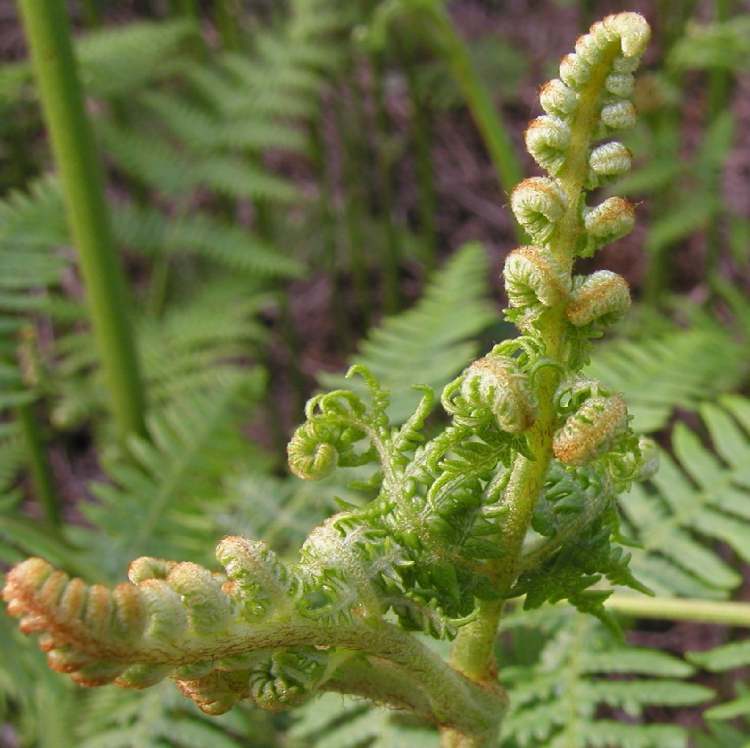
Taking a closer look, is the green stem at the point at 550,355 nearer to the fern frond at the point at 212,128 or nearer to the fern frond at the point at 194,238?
the fern frond at the point at 194,238

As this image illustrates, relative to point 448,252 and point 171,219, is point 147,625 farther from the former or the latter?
point 448,252

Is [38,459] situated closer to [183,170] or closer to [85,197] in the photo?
[85,197]

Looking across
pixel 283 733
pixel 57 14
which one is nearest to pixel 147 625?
pixel 57 14

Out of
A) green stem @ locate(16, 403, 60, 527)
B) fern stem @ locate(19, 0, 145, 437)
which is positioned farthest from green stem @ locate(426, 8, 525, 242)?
green stem @ locate(16, 403, 60, 527)

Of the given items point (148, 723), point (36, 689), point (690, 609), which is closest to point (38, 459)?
point (36, 689)

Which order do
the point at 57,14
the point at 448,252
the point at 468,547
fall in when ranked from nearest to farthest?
the point at 468,547 → the point at 57,14 → the point at 448,252

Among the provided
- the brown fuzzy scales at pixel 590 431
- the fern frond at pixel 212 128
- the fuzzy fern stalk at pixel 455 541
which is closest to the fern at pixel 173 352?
the fern frond at pixel 212 128
